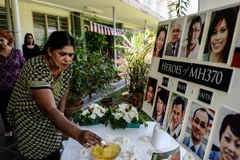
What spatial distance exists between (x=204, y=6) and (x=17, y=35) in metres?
2.99

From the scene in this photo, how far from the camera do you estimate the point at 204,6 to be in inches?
28.3

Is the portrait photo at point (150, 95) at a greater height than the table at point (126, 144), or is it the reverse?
the portrait photo at point (150, 95)

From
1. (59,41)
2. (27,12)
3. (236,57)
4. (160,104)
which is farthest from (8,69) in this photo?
(27,12)

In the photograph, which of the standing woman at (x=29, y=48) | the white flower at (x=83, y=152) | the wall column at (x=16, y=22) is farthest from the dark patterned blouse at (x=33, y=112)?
the standing woman at (x=29, y=48)

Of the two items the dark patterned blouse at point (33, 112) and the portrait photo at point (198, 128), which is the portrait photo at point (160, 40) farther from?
the dark patterned blouse at point (33, 112)

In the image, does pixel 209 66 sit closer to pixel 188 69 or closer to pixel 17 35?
pixel 188 69

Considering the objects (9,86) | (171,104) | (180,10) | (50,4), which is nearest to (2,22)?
(50,4)

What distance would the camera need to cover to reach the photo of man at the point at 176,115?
2.26 feet

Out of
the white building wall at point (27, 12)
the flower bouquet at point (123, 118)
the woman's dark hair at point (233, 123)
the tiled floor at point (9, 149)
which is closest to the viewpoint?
the woman's dark hair at point (233, 123)

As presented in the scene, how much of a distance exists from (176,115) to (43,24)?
5383mm

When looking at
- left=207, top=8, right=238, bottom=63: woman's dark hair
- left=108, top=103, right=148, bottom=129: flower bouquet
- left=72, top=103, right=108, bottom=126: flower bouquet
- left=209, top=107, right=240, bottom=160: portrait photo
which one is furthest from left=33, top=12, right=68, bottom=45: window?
left=209, top=107, right=240, bottom=160: portrait photo

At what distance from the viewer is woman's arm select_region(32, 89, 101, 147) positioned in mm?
762

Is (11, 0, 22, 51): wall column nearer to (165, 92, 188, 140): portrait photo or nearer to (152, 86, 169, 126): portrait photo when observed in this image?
(152, 86, 169, 126): portrait photo

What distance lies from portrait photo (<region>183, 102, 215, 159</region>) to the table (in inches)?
13.2
